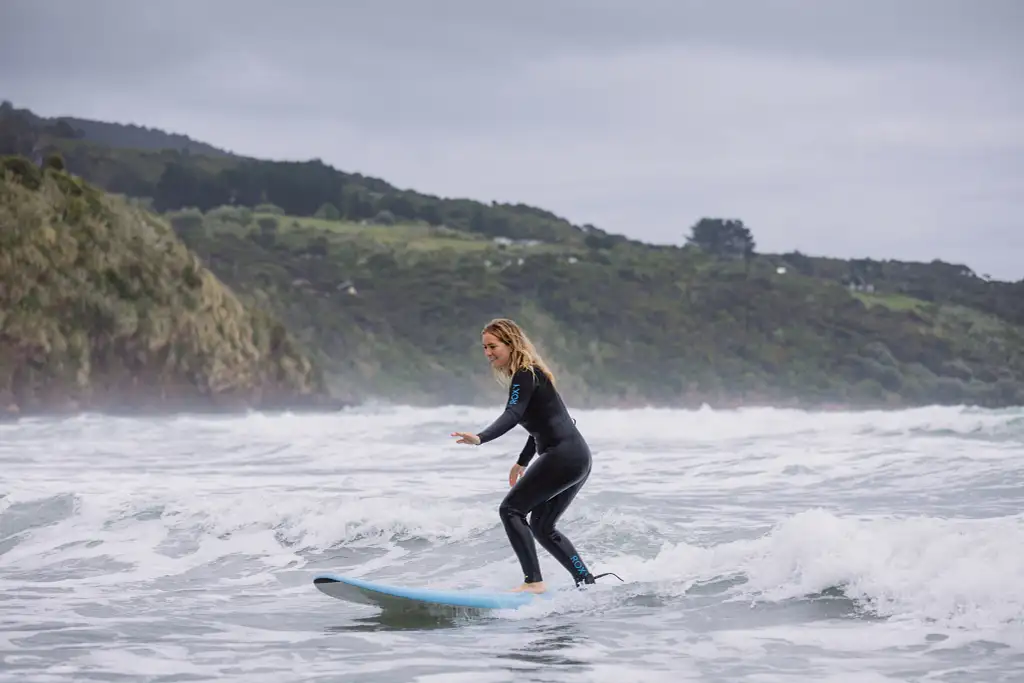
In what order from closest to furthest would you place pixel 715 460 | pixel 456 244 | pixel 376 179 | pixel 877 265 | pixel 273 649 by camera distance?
pixel 273 649 → pixel 715 460 → pixel 456 244 → pixel 877 265 → pixel 376 179

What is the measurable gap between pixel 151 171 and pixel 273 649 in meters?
119

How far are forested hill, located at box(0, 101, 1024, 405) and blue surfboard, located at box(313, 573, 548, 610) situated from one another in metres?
74.1

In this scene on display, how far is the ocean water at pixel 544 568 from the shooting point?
7.41m

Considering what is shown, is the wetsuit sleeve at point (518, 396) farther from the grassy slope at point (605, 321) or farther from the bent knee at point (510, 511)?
the grassy slope at point (605, 321)

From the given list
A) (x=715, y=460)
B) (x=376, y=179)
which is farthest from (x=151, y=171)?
(x=715, y=460)

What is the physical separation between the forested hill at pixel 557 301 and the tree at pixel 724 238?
29.9ft

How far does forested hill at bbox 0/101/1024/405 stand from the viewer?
316 ft


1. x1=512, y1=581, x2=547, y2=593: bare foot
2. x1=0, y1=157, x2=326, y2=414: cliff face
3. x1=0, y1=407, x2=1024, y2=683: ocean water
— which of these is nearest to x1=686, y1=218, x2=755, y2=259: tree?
x1=0, y1=157, x2=326, y2=414: cliff face

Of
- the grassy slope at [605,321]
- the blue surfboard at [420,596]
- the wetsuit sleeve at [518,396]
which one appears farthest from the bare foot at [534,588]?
the grassy slope at [605,321]

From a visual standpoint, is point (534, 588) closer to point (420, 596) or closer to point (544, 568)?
point (420, 596)

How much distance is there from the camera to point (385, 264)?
4178 inches

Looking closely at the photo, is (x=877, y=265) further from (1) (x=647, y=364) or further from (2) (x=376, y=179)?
(2) (x=376, y=179)

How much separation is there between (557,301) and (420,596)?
329 feet

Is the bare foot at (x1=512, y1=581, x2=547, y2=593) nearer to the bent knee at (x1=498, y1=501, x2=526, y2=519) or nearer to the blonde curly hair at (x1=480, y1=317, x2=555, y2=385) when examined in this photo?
the bent knee at (x1=498, y1=501, x2=526, y2=519)
